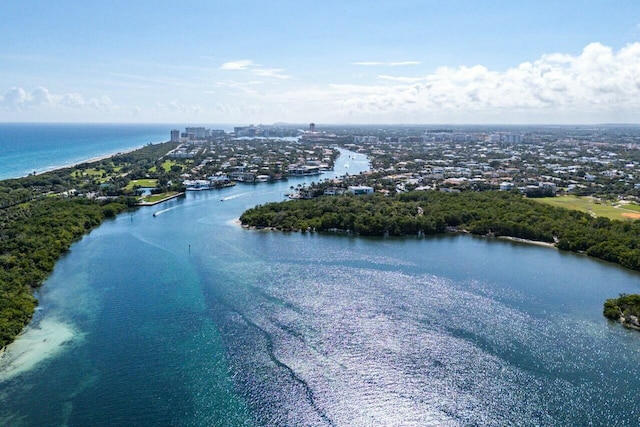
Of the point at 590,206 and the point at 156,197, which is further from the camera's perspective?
the point at 156,197

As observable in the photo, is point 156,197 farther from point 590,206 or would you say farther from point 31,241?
point 590,206

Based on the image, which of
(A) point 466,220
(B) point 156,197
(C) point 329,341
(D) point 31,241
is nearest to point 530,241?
(A) point 466,220

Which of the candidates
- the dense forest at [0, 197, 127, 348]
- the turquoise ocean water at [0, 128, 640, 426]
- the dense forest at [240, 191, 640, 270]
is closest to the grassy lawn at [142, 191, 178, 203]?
the dense forest at [0, 197, 127, 348]

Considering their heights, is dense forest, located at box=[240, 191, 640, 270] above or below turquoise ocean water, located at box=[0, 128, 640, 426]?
above

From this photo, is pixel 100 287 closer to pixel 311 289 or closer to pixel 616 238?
pixel 311 289

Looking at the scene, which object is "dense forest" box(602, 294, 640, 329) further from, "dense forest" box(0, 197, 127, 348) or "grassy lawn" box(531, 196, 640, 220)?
"dense forest" box(0, 197, 127, 348)

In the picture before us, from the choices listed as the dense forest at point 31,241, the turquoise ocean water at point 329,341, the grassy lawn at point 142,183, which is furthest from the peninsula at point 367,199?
the turquoise ocean water at point 329,341

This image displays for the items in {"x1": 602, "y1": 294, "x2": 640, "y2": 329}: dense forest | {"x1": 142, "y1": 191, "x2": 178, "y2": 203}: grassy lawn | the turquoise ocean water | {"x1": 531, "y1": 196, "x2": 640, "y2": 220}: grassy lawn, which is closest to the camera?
the turquoise ocean water
